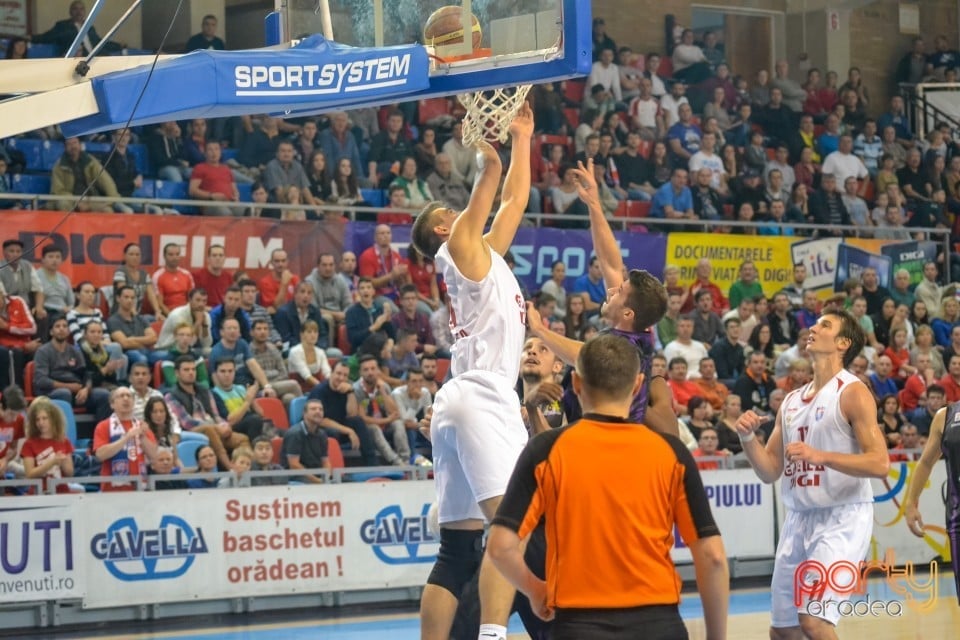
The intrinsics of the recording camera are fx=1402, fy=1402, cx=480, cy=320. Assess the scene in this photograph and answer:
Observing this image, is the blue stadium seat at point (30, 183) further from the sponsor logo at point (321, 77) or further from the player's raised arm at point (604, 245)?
the player's raised arm at point (604, 245)

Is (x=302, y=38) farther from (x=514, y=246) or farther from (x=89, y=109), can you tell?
(x=514, y=246)

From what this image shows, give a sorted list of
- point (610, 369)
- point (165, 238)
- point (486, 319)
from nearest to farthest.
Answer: point (610, 369), point (486, 319), point (165, 238)

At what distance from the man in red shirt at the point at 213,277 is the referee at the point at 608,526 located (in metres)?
11.6

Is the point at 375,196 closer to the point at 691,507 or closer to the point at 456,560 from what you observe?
the point at 456,560

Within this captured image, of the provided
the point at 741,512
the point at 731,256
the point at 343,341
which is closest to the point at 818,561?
the point at 741,512

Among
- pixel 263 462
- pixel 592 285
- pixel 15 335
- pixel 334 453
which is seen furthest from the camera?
pixel 592 285

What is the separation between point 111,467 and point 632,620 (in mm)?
9253

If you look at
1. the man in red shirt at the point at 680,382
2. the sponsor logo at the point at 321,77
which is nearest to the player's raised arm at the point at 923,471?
the sponsor logo at the point at 321,77

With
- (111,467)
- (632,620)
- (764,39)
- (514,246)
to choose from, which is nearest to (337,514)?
(111,467)

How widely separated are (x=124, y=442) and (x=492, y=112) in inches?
251

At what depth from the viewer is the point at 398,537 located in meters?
13.4

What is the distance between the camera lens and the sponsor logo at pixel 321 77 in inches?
293

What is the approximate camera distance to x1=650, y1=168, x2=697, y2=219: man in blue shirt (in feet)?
66.8

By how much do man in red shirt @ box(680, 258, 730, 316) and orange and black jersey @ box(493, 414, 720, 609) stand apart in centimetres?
1447
